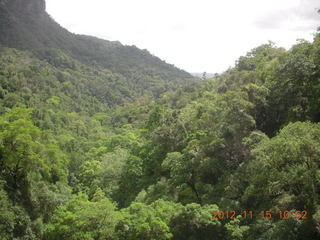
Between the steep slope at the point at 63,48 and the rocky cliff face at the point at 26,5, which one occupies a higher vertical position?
the rocky cliff face at the point at 26,5

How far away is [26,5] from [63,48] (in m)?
28.5

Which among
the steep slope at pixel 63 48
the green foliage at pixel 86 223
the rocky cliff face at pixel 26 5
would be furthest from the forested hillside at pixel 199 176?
the rocky cliff face at pixel 26 5

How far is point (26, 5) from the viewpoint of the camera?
490ft

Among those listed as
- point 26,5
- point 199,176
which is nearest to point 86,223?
point 199,176

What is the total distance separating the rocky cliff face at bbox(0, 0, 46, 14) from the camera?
13900 cm

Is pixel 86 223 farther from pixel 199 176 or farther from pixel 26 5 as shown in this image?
pixel 26 5

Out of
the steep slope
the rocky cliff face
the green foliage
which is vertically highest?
the rocky cliff face

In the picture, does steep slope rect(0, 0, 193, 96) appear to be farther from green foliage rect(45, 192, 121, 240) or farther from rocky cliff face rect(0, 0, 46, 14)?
green foliage rect(45, 192, 121, 240)

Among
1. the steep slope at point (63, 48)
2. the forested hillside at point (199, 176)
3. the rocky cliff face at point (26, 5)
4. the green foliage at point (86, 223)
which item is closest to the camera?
the forested hillside at point (199, 176)

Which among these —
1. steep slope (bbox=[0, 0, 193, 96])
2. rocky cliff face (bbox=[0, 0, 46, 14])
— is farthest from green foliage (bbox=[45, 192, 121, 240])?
rocky cliff face (bbox=[0, 0, 46, 14])

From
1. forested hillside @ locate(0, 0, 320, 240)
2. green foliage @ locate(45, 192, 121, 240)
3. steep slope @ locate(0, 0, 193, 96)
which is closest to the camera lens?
forested hillside @ locate(0, 0, 320, 240)

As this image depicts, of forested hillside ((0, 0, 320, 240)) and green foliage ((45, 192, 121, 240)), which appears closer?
forested hillside ((0, 0, 320, 240))

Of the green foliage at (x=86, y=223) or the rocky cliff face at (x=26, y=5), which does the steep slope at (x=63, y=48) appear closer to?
the rocky cliff face at (x=26, y=5)

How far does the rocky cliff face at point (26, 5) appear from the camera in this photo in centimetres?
13900
